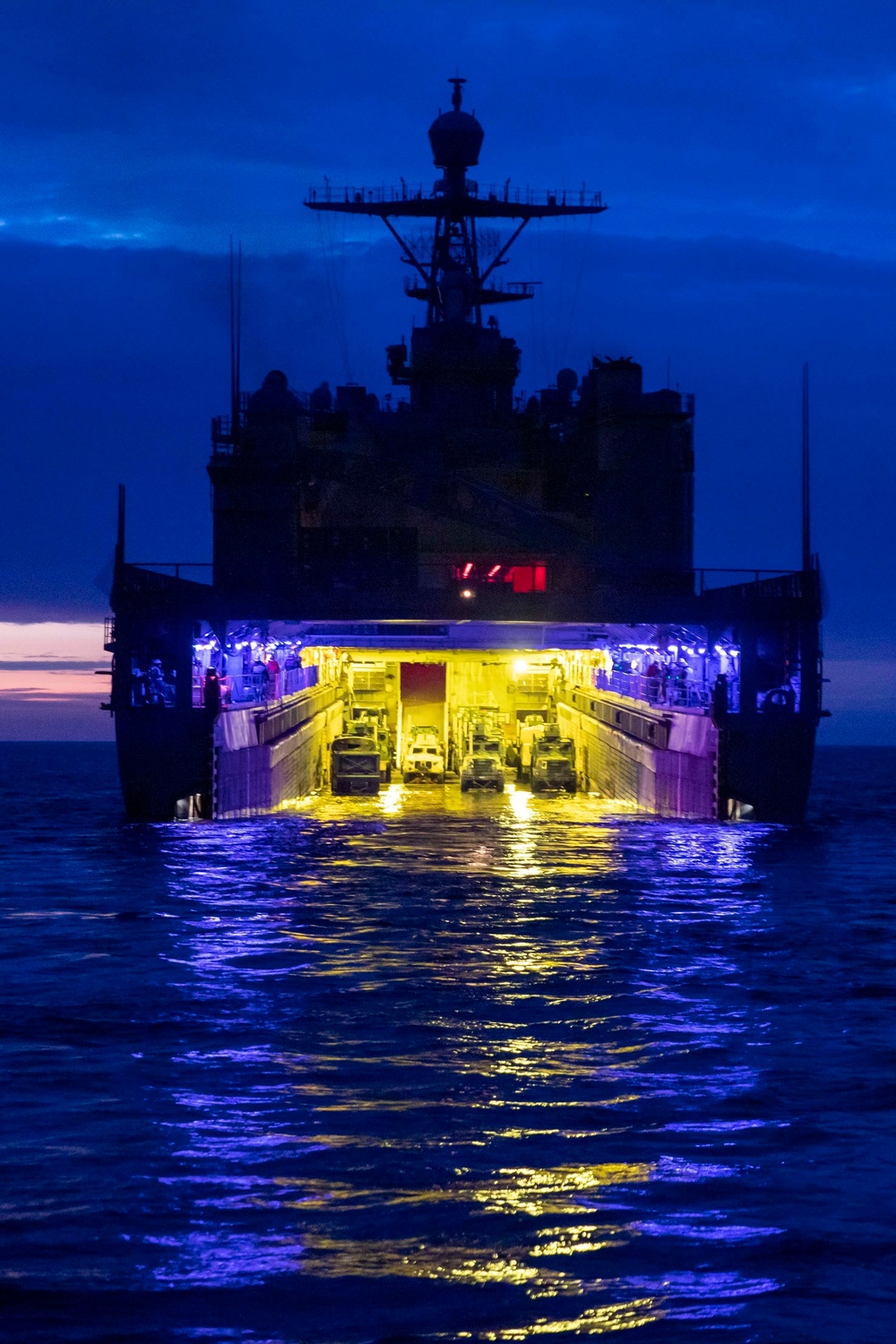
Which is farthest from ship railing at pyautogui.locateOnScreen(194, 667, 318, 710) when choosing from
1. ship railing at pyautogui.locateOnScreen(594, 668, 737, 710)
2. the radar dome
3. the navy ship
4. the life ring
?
the radar dome

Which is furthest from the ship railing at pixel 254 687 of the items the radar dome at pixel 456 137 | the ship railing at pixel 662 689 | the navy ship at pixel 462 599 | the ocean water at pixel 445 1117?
the radar dome at pixel 456 137

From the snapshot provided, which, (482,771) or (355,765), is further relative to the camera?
(482,771)

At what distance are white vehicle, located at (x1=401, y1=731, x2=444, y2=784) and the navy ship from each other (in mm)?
96

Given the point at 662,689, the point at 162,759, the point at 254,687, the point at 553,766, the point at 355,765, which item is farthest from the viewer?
the point at 553,766

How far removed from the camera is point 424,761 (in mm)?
67375

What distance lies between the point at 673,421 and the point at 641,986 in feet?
132

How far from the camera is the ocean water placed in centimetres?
1031

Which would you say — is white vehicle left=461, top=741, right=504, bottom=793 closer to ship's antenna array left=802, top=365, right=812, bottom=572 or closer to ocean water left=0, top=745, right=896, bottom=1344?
ship's antenna array left=802, top=365, right=812, bottom=572

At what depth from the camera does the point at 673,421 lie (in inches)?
2339

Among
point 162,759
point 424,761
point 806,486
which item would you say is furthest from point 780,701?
point 424,761

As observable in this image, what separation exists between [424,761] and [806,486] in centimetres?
2263

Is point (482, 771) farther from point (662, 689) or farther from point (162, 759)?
point (162, 759)

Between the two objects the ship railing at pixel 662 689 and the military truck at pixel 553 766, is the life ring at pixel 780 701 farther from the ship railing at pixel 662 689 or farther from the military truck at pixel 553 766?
the military truck at pixel 553 766

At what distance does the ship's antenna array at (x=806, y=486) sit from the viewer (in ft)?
160
